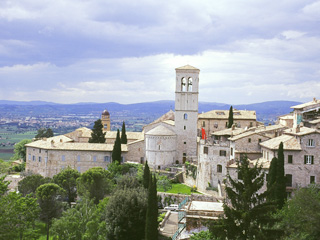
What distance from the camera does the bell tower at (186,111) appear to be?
60.7 meters

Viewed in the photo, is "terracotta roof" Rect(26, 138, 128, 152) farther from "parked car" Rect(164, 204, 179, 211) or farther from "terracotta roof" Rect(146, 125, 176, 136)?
"parked car" Rect(164, 204, 179, 211)

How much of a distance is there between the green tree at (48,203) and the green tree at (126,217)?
30.6ft

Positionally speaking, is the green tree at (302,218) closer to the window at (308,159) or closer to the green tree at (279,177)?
the green tree at (279,177)

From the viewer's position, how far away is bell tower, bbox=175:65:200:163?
199ft

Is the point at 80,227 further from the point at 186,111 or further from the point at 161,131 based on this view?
the point at 186,111

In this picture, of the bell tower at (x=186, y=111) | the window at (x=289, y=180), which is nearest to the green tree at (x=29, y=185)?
the bell tower at (x=186, y=111)

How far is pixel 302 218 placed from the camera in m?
26.7

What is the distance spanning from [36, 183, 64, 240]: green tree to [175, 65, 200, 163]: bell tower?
2302 centimetres

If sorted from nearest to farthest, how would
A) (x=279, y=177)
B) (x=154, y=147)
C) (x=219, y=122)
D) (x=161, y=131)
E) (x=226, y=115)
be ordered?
(x=279, y=177)
(x=154, y=147)
(x=161, y=131)
(x=219, y=122)
(x=226, y=115)

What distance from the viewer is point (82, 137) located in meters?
73.9

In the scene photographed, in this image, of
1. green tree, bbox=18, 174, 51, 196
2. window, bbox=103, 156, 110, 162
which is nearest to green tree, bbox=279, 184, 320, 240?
green tree, bbox=18, 174, 51, 196

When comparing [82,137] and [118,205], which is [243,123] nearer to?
[82,137]

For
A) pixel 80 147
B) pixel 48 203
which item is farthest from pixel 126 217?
pixel 80 147

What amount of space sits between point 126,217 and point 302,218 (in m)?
15.6
